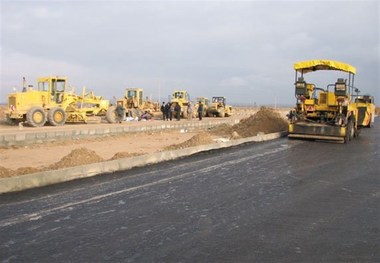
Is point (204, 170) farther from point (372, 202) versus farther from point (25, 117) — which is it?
point (25, 117)

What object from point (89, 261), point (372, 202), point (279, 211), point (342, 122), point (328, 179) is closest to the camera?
point (89, 261)

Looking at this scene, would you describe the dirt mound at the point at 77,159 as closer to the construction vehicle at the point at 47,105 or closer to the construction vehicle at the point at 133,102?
the construction vehicle at the point at 47,105

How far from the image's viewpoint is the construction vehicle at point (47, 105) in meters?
23.9

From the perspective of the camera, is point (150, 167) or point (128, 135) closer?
point (150, 167)

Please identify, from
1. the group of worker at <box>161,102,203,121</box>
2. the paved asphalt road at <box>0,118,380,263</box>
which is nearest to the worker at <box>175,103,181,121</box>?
the group of worker at <box>161,102,203,121</box>

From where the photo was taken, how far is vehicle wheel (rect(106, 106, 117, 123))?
28.8 m

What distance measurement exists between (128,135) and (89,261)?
736 inches

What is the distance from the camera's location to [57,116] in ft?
81.8

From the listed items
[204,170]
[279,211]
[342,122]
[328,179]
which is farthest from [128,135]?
[279,211]

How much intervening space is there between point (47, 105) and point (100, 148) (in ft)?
31.4

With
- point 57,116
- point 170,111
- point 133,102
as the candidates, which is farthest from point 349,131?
point 133,102

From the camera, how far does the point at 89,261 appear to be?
14.4 feet

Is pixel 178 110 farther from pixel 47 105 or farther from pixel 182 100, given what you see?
pixel 47 105

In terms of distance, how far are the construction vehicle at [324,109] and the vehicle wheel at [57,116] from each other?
579 inches
